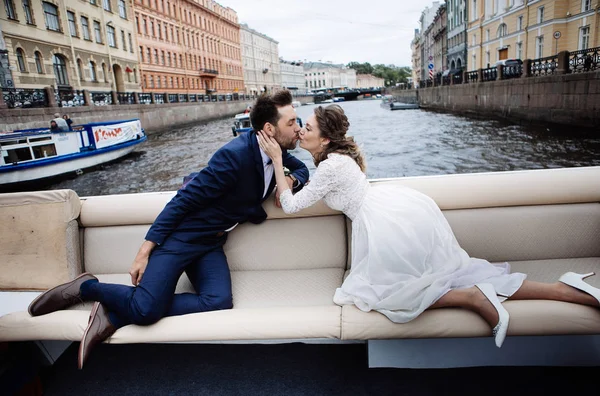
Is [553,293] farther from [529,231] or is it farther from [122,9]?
[122,9]

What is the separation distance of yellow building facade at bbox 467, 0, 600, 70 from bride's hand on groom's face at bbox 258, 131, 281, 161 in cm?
2213

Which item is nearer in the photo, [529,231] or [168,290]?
[168,290]

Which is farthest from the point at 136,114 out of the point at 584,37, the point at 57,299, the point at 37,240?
the point at 57,299

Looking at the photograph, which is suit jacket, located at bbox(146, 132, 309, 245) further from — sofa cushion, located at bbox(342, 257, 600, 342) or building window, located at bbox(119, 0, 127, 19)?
building window, located at bbox(119, 0, 127, 19)

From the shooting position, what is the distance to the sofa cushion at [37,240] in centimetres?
258

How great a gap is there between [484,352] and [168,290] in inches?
58.4

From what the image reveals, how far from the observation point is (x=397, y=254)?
1856mm

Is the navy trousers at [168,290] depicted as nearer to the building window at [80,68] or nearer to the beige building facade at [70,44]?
the beige building facade at [70,44]

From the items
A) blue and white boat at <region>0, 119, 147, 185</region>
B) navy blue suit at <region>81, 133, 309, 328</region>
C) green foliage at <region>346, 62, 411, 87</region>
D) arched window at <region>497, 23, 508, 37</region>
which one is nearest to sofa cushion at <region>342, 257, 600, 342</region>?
navy blue suit at <region>81, 133, 309, 328</region>

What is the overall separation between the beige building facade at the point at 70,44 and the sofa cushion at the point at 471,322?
962 inches

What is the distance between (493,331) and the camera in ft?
5.50

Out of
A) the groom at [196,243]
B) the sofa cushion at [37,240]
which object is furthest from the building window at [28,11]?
the groom at [196,243]

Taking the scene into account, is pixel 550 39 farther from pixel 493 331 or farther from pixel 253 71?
pixel 253 71

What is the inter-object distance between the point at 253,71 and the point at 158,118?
44.5 meters
